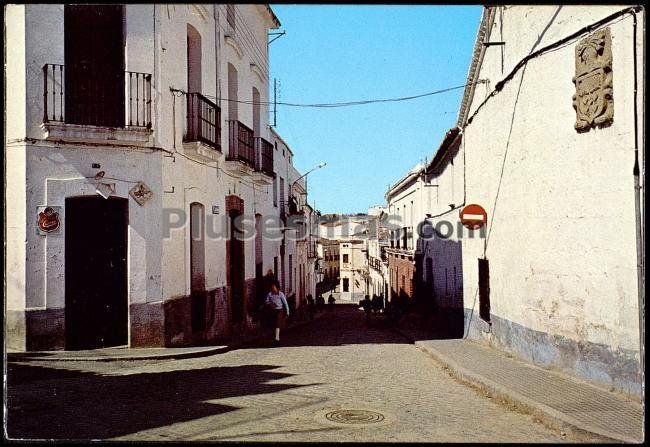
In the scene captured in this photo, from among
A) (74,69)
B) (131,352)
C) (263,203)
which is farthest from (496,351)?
(263,203)

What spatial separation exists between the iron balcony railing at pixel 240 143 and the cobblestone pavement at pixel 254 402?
598 centimetres

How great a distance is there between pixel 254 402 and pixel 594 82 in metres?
5.23

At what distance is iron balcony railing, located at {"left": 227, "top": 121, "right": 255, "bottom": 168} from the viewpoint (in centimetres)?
1450

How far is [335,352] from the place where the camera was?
10789 mm

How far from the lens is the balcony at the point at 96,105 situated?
9883 millimetres

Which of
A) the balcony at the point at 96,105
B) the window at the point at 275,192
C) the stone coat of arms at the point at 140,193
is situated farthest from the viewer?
the window at the point at 275,192

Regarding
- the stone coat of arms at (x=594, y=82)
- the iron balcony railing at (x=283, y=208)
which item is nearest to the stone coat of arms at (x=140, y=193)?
the stone coat of arms at (x=594, y=82)

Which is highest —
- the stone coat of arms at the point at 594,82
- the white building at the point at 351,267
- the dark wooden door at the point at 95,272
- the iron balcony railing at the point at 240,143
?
the iron balcony railing at the point at 240,143

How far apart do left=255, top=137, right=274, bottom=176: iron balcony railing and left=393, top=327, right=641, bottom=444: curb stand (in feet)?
30.8

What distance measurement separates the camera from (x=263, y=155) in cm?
1770

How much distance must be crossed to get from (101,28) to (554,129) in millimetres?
7764

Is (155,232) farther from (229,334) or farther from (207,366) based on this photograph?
(229,334)

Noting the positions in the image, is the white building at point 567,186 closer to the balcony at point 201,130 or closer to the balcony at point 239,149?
the balcony at point 201,130

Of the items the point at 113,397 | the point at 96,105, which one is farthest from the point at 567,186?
the point at 96,105
